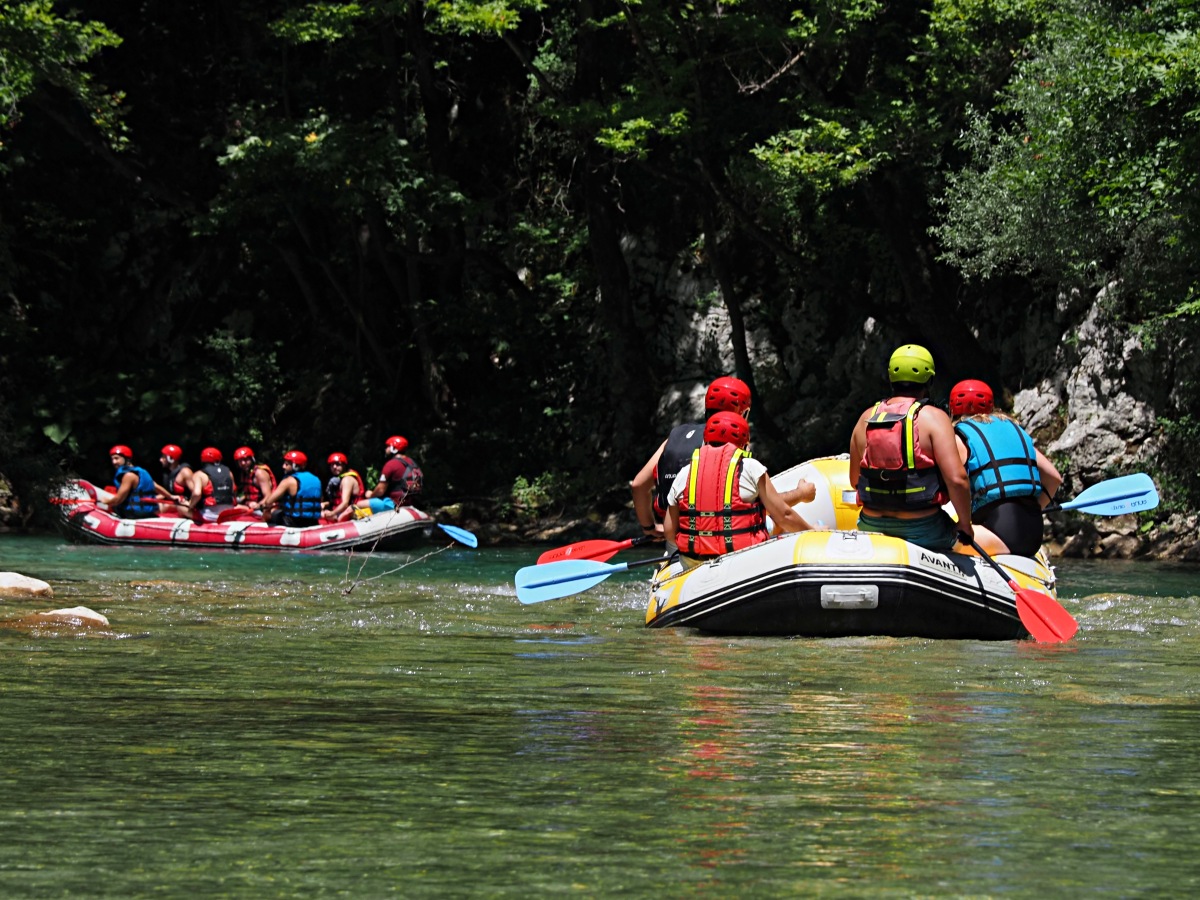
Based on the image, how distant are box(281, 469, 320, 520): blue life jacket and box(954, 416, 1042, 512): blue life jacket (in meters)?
11.7

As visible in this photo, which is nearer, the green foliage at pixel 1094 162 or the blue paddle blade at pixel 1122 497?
the blue paddle blade at pixel 1122 497

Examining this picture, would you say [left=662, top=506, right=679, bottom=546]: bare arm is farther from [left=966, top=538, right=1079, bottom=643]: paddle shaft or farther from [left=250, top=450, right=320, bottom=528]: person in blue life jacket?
[left=250, top=450, right=320, bottom=528]: person in blue life jacket

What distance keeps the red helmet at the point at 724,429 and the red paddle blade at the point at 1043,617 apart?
1.59m

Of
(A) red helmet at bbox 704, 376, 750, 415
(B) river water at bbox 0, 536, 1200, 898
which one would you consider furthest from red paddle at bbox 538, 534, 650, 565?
(B) river water at bbox 0, 536, 1200, 898

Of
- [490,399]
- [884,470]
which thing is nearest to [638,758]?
[884,470]

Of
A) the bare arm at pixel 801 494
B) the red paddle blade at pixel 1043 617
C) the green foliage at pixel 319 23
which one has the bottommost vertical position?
the red paddle blade at pixel 1043 617

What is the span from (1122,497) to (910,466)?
257cm

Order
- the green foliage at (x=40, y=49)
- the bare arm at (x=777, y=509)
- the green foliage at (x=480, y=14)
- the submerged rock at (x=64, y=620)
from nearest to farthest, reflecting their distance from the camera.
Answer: the submerged rock at (x=64, y=620), the bare arm at (x=777, y=509), the green foliage at (x=40, y=49), the green foliage at (x=480, y=14)

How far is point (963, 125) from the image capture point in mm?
19578

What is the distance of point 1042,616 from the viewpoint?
826 centimetres

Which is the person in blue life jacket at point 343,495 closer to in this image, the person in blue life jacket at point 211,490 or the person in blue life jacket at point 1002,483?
the person in blue life jacket at point 211,490

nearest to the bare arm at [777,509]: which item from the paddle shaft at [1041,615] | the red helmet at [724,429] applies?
the red helmet at [724,429]

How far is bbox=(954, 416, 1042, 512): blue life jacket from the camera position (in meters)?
9.43

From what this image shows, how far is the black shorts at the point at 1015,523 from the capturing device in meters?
9.41
